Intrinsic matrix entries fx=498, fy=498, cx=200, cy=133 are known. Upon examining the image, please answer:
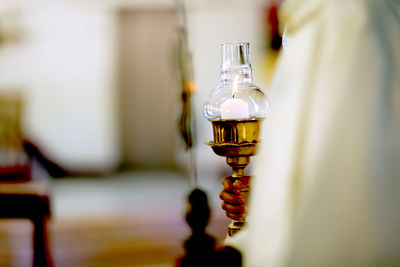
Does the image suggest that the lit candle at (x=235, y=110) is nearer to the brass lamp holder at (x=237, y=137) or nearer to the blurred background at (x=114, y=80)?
the brass lamp holder at (x=237, y=137)

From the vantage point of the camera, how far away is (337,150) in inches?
23.3

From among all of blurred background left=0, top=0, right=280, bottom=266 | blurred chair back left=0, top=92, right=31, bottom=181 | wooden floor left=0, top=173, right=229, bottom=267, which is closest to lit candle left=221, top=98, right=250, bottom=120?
wooden floor left=0, top=173, right=229, bottom=267

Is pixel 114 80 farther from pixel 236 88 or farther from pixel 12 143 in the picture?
pixel 236 88

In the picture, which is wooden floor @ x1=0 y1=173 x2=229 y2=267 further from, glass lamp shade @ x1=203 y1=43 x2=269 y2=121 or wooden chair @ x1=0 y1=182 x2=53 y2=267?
glass lamp shade @ x1=203 y1=43 x2=269 y2=121

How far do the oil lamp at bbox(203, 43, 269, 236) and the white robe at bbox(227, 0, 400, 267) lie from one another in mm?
375

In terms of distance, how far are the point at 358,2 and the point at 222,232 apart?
7.95 ft

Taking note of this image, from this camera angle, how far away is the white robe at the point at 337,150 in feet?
1.95

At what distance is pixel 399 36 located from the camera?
0.63 metres

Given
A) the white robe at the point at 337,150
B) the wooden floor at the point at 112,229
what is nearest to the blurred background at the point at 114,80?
the wooden floor at the point at 112,229

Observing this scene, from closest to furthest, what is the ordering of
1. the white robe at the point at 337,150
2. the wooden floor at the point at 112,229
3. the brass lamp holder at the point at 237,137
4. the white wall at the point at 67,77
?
the white robe at the point at 337,150 < the brass lamp holder at the point at 237,137 < the wooden floor at the point at 112,229 < the white wall at the point at 67,77

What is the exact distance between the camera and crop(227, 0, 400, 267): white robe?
593 millimetres

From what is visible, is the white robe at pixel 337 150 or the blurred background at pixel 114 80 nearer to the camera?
the white robe at pixel 337 150

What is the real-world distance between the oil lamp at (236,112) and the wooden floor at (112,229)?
2.55 feet

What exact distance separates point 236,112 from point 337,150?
1.39 ft
